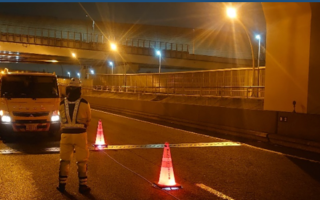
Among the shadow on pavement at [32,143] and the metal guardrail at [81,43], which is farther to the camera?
the metal guardrail at [81,43]

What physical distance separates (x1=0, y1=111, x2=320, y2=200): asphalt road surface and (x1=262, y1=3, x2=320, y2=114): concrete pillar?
111 inches

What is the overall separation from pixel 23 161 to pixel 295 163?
7.07 metres

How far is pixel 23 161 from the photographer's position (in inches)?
356

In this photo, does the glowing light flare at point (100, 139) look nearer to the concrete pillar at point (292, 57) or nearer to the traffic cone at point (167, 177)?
the traffic cone at point (167, 177)

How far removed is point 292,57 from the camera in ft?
44.7

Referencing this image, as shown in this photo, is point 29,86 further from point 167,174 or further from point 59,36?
point 59,36

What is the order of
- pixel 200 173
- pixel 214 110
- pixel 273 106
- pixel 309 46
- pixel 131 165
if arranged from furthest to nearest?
pixel 214 110
pixel 273 106
pixel 309 46
pixel 131 165
pixel 200 173

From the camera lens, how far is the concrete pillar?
506 inches

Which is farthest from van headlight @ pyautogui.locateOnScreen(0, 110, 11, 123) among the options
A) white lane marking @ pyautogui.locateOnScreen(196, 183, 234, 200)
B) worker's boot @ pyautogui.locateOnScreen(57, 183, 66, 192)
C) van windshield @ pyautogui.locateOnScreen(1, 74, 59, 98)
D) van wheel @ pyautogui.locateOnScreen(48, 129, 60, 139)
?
white lane marking @ pyautogui.locateOnScreen(196, 183, 234, 200)

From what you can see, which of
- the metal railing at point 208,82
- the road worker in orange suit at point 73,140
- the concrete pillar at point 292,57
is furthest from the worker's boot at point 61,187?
the metal railing at point 208,82

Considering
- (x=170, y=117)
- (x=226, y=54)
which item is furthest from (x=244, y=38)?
(x=170, y=117)

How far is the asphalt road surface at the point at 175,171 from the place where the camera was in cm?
654

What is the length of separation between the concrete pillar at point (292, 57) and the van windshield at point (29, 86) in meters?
8.68

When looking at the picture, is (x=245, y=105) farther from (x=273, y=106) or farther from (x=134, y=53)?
(x=134, y=53)
